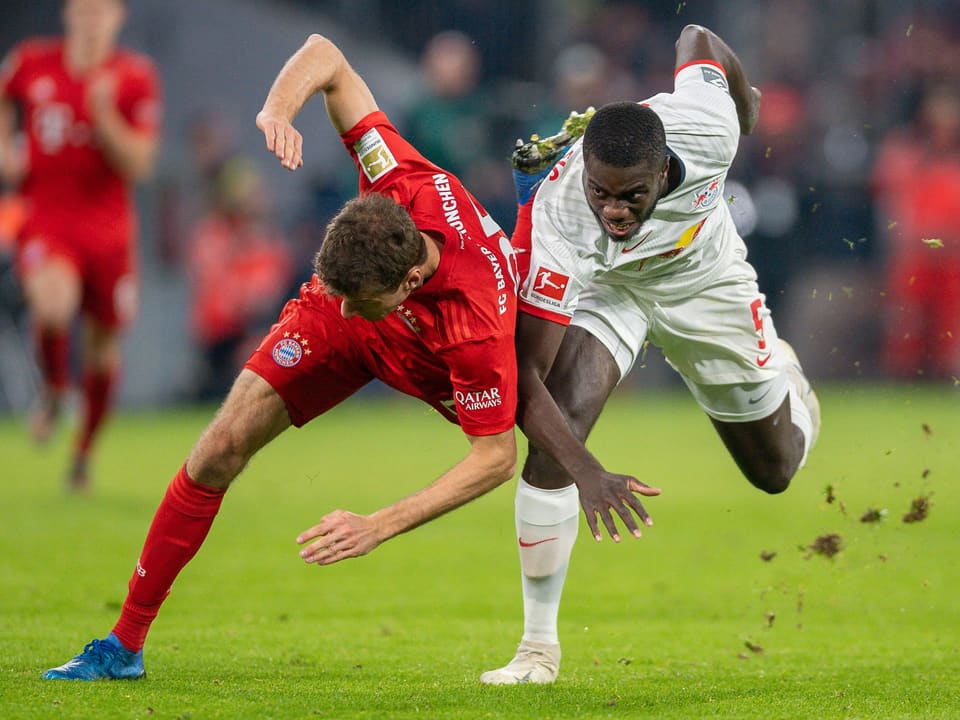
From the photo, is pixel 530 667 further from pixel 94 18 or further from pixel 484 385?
pixel 94 18

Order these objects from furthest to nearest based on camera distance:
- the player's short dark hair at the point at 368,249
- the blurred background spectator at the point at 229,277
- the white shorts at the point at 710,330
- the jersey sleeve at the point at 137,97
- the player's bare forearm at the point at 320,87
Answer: the blurred background spectator at the point at 229,277 → the jersey sleeve at the point at 137,97 → the white shorts at the point at 710,330 → the player's bare forearm at the point at 320,87 → the player's short dark hair at the point at 368,249

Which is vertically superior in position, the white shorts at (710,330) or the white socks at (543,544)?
the white shorts at (710,330)

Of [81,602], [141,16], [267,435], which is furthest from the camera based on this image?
[141,16]

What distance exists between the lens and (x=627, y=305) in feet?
19.7

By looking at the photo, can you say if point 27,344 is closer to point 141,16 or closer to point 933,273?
point 141,16

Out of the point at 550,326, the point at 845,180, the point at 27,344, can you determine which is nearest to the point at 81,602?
the point at 550,326

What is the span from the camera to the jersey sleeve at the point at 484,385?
485cm

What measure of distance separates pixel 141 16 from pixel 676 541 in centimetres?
1019

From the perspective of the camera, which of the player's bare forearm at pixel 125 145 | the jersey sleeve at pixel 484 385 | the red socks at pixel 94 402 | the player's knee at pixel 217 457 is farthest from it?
the player's bare forearm at pixel 125 145

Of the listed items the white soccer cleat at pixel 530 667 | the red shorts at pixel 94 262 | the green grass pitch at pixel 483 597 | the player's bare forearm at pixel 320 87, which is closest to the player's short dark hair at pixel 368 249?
the player's bare forearm at pixel 320 87

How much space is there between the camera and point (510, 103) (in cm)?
1593

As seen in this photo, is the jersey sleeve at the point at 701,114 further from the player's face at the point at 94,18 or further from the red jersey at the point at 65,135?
the player's face at the point at 94,18

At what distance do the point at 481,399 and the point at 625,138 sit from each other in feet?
3.47

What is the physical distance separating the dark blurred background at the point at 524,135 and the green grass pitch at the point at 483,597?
3.48 m
